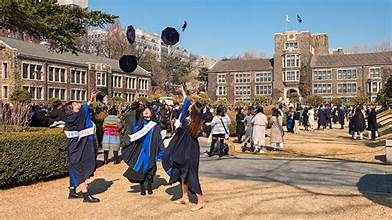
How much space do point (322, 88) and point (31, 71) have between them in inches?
1929

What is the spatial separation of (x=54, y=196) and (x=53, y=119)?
23.8 ft

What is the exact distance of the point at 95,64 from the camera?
57344mm

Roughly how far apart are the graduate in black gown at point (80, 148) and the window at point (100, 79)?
52267 millimetres

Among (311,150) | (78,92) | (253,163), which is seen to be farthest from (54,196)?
(78,92)

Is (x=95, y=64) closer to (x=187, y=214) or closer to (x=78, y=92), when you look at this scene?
(x=78, y=92)

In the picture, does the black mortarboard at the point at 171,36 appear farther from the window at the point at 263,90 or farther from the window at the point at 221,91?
the window at the point at 221,91

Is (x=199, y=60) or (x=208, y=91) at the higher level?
(x=199, y=60)

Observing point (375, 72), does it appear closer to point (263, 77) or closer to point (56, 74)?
point (263, 77)

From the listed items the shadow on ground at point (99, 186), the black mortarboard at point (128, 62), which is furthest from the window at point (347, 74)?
the shadow on ground at point (99, 186)

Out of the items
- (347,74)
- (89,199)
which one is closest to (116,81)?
(347,74)

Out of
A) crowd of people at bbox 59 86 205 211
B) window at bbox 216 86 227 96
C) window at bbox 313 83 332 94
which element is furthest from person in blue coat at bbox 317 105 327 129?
window at bbox 216 86 227 96

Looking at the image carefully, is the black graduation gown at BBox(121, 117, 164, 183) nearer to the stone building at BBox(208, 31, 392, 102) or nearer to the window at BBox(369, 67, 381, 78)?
the stone building at BBox(208, 31, 392, 102)

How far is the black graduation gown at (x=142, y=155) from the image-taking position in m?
7.39

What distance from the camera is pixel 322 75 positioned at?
2884 inches
